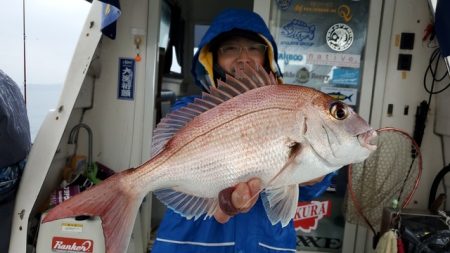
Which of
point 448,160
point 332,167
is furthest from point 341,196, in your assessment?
point 332,167

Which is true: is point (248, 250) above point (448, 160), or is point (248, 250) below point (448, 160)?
below

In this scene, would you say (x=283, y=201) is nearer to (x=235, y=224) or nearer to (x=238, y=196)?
(x=238, y=196)

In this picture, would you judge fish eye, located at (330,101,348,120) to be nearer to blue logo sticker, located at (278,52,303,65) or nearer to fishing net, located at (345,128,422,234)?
fishing net, located at (345,128,422,234)

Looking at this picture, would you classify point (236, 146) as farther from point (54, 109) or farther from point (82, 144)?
point (82, 144)

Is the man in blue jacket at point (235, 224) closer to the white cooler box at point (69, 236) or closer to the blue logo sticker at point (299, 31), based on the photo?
the white cooler box at point (69, 236)

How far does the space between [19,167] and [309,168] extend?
6.21ft

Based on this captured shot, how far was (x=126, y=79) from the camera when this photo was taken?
3135 mm

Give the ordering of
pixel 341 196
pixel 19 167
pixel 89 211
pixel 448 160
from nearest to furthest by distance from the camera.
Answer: pixel 89 211 < pixel 19 167 < pixel 448 160 < pixel 341 196

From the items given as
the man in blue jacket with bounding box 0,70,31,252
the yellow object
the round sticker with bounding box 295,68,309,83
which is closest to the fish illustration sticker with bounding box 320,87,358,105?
the round sticker with bounding box 295,68,309,83

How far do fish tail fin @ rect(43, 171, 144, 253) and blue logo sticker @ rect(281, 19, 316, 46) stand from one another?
2334 mm

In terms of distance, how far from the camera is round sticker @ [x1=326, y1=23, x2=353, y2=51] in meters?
2.93

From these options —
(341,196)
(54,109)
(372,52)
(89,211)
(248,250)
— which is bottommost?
(341,196)

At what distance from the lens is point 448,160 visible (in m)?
2.88

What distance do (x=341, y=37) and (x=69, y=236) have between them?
2.59 meters
